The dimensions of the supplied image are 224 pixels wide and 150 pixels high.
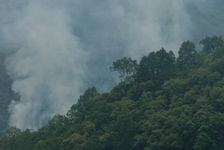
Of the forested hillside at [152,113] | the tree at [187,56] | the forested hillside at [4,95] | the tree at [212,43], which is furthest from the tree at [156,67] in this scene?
the forested hillside at [4,95]

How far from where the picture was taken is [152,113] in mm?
33844

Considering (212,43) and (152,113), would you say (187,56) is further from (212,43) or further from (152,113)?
(152,113)

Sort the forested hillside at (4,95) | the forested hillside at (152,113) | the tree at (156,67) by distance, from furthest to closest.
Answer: the forested hillside at (4,95)
the tree at (156,67)
the forested hillside at (152,113)

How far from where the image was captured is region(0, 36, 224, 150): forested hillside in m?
27.9

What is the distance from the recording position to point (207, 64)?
4159 cm

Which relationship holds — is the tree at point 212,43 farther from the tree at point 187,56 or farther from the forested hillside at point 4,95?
the forested hillside at point 4,95

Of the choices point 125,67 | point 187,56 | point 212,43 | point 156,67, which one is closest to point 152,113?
point 156,67

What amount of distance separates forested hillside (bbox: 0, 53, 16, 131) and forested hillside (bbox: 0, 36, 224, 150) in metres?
54.2

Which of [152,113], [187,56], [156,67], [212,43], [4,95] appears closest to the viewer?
[152,113]

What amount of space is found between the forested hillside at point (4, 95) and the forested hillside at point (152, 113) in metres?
54.2

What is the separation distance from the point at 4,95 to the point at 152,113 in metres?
77.5

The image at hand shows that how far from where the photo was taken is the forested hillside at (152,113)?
27923 millimetres

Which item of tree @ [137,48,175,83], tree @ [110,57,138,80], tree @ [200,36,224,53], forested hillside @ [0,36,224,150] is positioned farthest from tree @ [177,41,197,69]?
tree @ [110,57,138,80]

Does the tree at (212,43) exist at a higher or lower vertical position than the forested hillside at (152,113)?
higher
